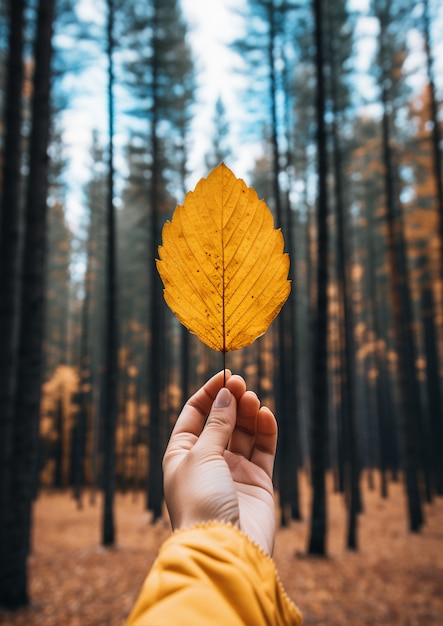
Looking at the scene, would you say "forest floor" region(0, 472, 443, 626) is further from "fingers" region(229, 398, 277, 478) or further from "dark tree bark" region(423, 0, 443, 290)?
"dark tree bark" region(423, 0, 443, 290)

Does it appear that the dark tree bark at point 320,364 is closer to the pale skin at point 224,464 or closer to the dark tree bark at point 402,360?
the dark tree bark at point 402,360

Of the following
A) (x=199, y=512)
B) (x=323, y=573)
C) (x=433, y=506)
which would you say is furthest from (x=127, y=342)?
(x=199, y=512)

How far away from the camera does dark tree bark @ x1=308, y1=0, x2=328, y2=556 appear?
25.1ft

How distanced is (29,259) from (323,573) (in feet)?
23.8

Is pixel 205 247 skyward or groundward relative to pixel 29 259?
groundward

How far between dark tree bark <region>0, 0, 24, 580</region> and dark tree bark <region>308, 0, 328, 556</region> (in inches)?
205

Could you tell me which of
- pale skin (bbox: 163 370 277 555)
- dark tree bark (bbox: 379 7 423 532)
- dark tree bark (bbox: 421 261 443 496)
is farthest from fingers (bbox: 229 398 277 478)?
dark tree bark (bbox: 421 261 443 496)

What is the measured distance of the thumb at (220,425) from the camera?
1.12 m

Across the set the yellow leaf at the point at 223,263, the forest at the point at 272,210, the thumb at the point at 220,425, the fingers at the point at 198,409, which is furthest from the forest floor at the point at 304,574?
the yellow leaf at the point at 223,263

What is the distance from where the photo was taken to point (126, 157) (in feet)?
49.2

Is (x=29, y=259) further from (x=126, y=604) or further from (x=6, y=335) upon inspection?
(x=126, y=604)

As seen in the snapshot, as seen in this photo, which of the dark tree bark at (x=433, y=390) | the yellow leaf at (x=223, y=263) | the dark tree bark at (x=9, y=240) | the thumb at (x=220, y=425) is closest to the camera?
the yellow leaf at (x=223, y=263)

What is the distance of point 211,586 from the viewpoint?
2.46 ft

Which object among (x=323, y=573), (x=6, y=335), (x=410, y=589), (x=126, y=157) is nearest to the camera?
(x=6, y=335)
